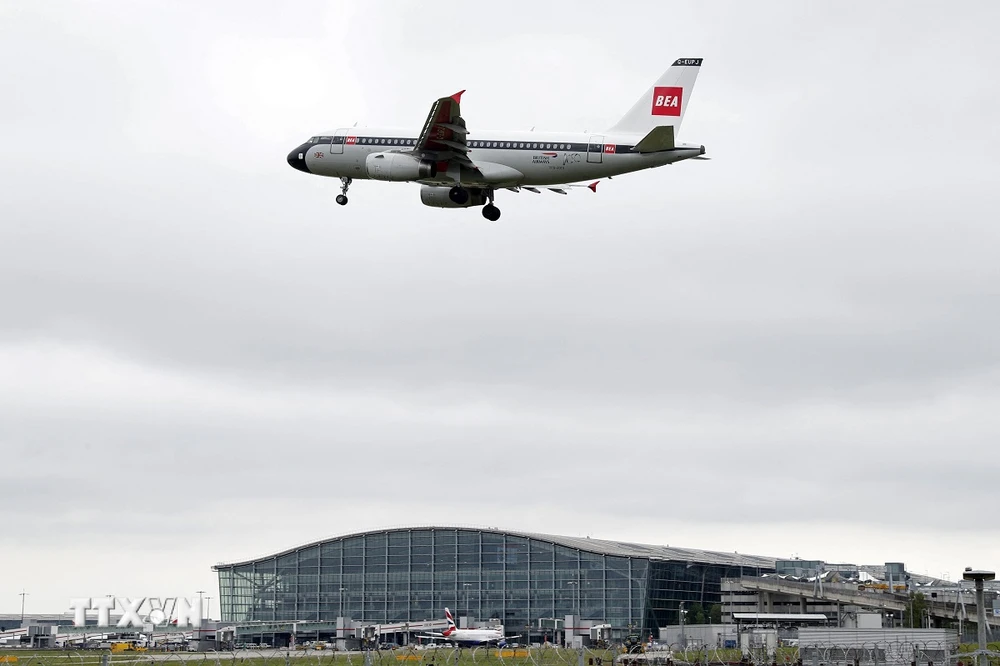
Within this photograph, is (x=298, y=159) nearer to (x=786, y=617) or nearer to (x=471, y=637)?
(x=471, y=637)

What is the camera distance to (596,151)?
2790 inches

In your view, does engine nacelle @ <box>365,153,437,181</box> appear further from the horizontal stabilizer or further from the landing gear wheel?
the horizontal stabilizer

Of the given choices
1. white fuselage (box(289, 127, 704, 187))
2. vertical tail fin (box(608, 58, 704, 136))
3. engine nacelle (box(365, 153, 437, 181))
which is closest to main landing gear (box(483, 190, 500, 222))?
white fuselage (box(289, 127, 704, 187))

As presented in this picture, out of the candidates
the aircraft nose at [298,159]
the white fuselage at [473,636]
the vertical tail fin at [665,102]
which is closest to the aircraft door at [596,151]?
the vertical tail fin at [665,102]

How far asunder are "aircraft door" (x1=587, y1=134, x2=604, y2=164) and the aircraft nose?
1925 centimetres

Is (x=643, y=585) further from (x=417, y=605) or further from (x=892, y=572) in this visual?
(x=892, y=572)

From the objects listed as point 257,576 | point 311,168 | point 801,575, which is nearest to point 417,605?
point 257,576

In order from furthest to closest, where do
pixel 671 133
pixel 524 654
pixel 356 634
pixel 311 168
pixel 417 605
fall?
pixel 417 605 < pixel 356 634 < pixel 524 654 < pixel 311 168 < pixel 671 133

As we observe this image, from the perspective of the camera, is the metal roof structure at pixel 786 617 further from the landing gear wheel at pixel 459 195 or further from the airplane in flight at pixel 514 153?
the landing gear wheel at pixel 459 195

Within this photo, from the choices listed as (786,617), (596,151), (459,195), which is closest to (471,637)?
(786,617)

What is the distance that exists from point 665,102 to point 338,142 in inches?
790

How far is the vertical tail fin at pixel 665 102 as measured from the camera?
74750 millimetres

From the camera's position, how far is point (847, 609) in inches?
5108

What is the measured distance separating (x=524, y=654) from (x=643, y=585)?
48.5 m
